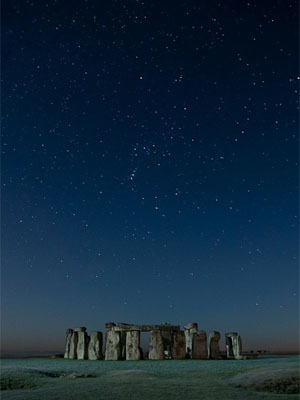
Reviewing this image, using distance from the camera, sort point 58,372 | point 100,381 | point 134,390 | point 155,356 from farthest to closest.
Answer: point 155,356 < point 58,372 < point 100,381 < point 134,390

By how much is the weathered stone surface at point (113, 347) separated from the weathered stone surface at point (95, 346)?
0.51m

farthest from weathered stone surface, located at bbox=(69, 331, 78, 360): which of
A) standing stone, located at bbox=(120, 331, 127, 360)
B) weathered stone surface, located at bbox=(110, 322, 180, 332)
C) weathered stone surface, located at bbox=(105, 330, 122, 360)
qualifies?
standing stone, located at bbox=(120, 331, 127, 360)

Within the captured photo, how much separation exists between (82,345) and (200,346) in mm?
5090

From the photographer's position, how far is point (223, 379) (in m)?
9.49

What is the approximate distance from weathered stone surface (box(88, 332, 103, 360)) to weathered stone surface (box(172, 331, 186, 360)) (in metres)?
3.06

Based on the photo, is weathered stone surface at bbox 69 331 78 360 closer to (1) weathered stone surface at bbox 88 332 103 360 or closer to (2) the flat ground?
(1) weathered stone surface at bbox 88 332 103 360

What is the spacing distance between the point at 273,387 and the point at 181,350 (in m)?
11.2

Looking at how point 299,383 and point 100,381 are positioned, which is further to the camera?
point 100,381

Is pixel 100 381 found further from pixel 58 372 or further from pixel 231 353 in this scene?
pixel 231 353

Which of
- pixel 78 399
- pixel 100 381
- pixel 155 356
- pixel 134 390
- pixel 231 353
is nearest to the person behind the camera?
pixel 78 399

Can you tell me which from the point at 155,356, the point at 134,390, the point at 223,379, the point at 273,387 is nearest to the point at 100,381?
the point at 134,390

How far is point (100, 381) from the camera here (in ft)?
31.1

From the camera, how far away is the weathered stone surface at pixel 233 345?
19672mm

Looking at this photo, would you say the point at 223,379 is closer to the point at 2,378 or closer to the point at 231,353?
the point at 2,378
